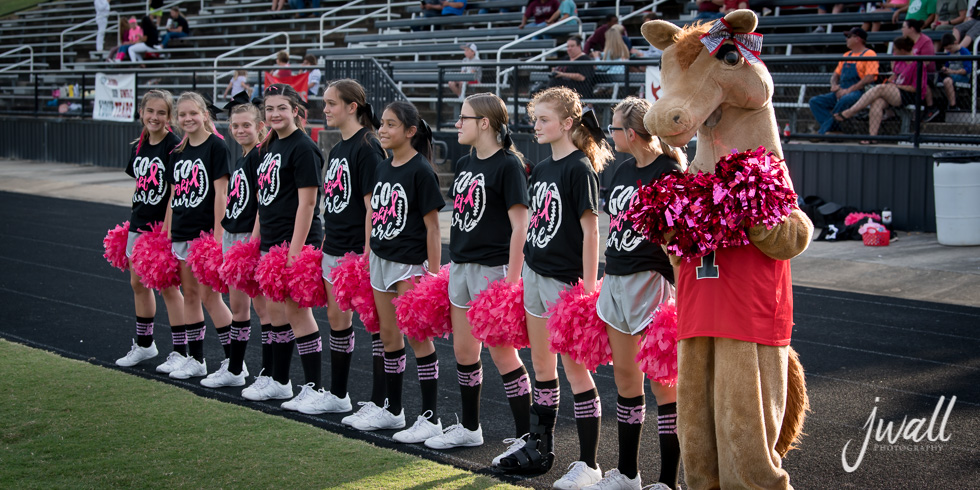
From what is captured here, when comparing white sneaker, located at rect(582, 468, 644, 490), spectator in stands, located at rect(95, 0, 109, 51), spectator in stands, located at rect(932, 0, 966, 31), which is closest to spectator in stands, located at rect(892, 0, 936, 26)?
spectator in stands, located at rect(932, 0, 966, 31)

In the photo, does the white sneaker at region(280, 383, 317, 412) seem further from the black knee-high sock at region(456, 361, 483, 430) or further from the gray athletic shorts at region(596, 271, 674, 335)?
the gray athletic shorts at region(596, 271, 674, 335)

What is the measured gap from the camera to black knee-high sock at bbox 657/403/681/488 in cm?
370

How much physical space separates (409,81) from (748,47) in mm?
14417

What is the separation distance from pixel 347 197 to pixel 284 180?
1.49 ft

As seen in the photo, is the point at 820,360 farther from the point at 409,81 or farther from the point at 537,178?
the point at 409,81

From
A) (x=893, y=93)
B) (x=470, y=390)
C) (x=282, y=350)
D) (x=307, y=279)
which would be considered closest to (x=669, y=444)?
(x=470, y=390)

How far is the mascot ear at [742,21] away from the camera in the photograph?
2916mm

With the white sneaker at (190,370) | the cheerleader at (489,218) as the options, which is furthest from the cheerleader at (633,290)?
the white sneaker at (190,370)

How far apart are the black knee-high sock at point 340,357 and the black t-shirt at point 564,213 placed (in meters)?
1.46

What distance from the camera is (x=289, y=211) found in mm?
5191

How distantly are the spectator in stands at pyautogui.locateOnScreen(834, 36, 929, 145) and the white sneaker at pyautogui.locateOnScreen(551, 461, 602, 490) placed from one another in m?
8.03

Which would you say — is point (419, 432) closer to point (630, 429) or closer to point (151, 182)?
point (630, 429)

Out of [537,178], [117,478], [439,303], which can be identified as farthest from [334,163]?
[117,478]

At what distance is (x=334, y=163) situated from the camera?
16.4 ft
